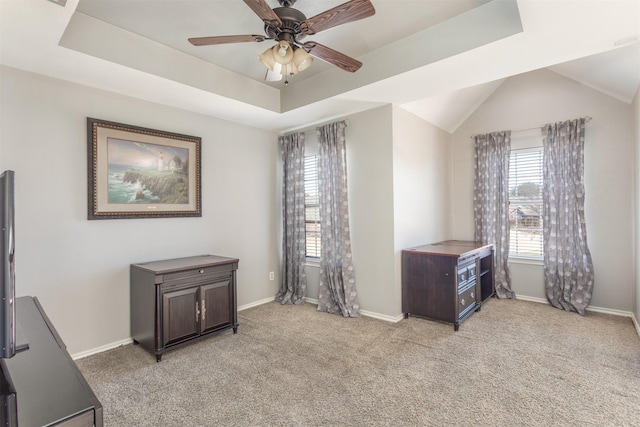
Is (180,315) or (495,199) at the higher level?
(495,199)

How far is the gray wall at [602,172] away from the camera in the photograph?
362 centimetres

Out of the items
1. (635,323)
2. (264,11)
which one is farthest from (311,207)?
(635,323)

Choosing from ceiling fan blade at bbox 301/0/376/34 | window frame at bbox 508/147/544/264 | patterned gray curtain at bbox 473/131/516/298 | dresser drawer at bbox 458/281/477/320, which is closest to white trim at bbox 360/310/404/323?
dresser drawer at bbox 458/281/477/320

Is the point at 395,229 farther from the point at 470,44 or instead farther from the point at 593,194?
the point at 593,194

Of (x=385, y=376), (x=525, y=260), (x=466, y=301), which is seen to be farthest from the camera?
(x=525, y=260)

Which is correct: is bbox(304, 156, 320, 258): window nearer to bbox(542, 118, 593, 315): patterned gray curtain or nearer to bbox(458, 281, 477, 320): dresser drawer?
bbox(458, 281, 477, 320): dresser drawer

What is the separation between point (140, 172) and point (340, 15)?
2.37 meters

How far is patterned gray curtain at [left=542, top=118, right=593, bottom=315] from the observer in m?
3.76

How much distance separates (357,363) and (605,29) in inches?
113

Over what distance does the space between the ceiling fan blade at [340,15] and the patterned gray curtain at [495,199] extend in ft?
11.1

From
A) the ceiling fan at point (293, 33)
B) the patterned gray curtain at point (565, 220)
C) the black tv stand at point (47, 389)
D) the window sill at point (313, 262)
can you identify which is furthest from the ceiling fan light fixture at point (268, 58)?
the patterned gray curtain at point (565, 220)

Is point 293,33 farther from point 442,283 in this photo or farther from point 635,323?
point 635,323

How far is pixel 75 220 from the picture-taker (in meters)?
2.76

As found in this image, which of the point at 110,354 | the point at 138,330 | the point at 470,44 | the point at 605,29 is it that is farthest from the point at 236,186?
the point at 605,29
